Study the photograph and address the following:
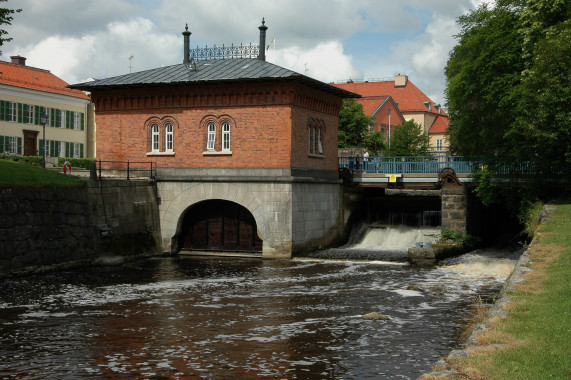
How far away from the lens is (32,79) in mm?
61438

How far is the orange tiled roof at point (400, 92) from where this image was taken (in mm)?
99938

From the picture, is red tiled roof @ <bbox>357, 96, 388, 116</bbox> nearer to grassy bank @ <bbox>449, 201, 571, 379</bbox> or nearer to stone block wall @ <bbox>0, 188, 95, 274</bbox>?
stone block wall @ <bbox>0, 188, 95, 274</bbox>

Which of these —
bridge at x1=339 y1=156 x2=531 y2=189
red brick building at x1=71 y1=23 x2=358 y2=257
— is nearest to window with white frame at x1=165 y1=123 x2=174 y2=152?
red brick building at x1=71 y1=23 x2=358 y2=257

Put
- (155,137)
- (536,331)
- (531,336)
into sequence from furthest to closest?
(155,137) → (536,331) → (531,336)

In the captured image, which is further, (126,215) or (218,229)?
(218,229)

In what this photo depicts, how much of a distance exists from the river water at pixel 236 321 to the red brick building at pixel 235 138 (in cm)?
520

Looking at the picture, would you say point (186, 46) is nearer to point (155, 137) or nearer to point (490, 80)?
point (155, 137)

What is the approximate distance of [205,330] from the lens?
15797 mm

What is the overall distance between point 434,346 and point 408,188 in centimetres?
2402

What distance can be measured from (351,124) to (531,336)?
4783cm

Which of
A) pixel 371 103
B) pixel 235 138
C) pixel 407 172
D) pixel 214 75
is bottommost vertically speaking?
pixel 407 172

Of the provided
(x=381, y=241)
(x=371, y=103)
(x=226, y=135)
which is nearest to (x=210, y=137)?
(x=226, y=135)

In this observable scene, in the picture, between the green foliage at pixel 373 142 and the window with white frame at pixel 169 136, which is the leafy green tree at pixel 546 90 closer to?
the window with white frame at pixel 169 136

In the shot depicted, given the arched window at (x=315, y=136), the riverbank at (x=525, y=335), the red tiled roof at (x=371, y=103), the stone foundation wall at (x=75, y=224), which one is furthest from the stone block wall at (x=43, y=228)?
the red tiled roof at (x=371, y=103)
